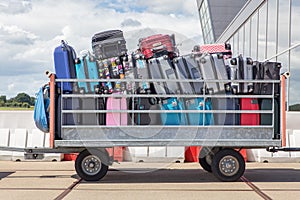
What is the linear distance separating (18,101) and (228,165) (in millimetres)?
6034

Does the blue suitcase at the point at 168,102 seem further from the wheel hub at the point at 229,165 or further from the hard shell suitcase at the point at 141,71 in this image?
the wheel hub at the point at 229,165

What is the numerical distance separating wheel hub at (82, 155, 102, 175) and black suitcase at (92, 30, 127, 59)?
1922 mm

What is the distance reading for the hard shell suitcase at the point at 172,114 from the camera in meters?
10.6

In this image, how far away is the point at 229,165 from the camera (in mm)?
10984

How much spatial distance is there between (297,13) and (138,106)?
12004mm

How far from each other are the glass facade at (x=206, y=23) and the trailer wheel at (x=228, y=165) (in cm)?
3965

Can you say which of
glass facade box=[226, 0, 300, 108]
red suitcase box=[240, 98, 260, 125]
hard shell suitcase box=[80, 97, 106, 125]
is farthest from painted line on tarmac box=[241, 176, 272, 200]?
glass facade box=[226, 0, 300, 108]

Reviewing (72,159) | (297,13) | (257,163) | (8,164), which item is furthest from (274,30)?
(8,164)

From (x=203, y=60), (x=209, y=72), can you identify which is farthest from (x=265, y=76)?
(x=203, y=60)

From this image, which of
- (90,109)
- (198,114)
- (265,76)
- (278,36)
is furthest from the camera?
(278,36)

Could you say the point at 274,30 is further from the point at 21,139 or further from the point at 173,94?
the point at 173,94

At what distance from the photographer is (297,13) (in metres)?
20.8

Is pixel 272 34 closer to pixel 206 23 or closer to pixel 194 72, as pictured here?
pixel 194 72

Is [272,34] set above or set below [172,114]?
above
